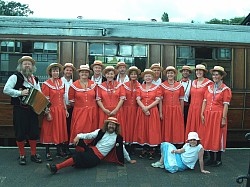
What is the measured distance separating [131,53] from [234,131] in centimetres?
308

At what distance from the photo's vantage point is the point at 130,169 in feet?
17.5

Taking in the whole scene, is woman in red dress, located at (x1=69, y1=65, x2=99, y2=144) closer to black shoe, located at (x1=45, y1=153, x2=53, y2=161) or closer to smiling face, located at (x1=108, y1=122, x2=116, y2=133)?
black shoe, located at (x1=45, y1=153, x2=53, y2=161)

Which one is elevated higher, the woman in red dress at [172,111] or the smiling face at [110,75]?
the smiling face at [110,75]

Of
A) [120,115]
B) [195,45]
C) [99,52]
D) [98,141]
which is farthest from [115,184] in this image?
[195,45]

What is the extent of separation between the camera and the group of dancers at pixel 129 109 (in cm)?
552

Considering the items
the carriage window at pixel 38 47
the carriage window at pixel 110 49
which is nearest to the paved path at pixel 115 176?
the carriage window at pixel 38 47

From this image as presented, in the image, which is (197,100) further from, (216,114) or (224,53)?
(224,53)

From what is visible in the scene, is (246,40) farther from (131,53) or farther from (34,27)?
(34,27)

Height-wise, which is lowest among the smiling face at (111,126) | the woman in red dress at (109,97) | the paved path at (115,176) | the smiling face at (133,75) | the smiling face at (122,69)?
the paved path at (115,176)

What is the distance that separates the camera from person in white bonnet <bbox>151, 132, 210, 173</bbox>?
518cm

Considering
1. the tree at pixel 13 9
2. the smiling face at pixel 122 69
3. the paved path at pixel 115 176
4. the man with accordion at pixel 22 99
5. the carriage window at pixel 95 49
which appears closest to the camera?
the paved path at pixel 115 176

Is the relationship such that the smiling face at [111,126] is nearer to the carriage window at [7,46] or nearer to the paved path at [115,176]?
the paved path at [115,176]

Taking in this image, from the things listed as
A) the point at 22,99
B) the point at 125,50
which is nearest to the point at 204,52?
the point at 125,50

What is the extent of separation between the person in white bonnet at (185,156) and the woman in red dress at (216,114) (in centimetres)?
43
